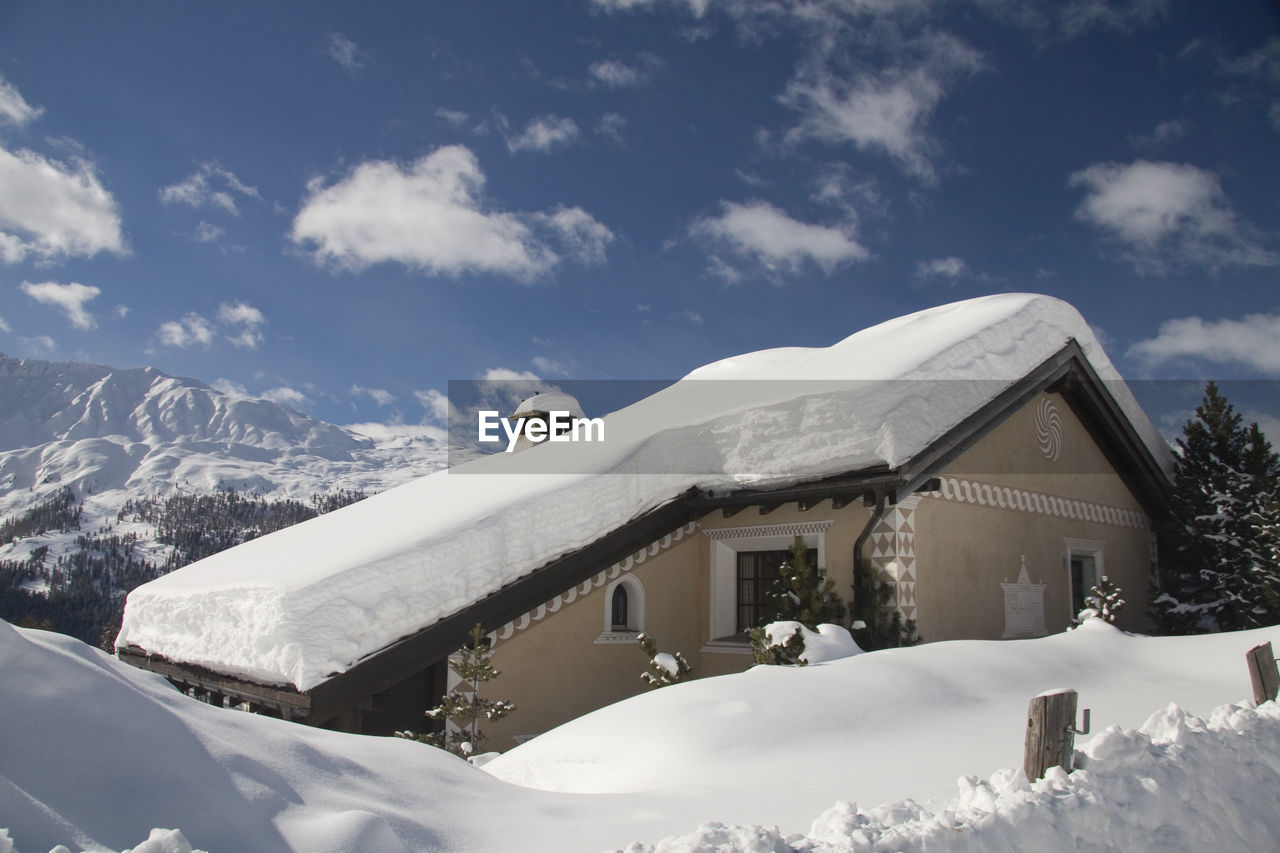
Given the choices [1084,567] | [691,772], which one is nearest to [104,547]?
[1084,567]

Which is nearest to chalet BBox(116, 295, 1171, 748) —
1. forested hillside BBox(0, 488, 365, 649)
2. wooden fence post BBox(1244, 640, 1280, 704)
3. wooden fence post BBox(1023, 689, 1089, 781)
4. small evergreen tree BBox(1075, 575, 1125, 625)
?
small evergreen tree BBox(1075, 575, 1125, 625)

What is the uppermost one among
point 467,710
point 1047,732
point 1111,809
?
point 1047,732

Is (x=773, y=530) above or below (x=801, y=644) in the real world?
above

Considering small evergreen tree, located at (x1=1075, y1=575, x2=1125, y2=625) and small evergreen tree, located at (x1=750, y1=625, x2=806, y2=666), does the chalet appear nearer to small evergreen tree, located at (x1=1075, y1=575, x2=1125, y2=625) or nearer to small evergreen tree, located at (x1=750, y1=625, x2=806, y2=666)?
small evergreen tree, located at (x1=1075, y1=575, x2=1125, y2=625)

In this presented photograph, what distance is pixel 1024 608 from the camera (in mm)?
10523

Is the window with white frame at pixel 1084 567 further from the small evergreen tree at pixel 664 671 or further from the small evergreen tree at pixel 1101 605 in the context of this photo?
the small evergreen tree at pixel 664 671

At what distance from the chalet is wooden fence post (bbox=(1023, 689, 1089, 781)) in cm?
510

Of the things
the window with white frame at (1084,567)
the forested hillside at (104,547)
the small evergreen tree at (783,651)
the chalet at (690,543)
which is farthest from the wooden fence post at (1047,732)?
the forested hillside at (104,547)

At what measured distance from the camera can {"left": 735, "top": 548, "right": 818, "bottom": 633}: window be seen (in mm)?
10625

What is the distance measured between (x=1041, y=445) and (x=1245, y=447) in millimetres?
3589

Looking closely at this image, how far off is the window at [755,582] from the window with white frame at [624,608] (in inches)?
58.5

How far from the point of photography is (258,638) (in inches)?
289

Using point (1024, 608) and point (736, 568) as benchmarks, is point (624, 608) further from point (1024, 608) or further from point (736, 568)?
point (1024, 608)

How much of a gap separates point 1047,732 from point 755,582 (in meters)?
7.40
